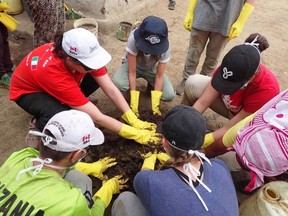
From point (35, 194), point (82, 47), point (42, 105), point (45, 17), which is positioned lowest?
point (42, 105)

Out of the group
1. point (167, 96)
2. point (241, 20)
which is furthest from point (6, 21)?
point (241, 20)

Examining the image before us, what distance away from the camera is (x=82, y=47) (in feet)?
7.44

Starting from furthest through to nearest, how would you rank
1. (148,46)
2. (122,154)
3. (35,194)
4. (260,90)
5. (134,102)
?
(134,102) < (148,46) < (122,154) < (260,90) < (35,194)

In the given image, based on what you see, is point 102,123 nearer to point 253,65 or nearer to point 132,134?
point 132,134

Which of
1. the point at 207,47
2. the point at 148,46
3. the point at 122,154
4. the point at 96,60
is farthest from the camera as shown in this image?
the point at 207,47

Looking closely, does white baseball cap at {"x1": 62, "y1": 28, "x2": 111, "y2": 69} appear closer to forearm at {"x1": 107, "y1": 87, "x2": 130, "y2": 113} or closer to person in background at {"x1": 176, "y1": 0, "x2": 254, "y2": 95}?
forearm at {"x1": 107, "y1": 87, "x2": 130, "y2": 113}

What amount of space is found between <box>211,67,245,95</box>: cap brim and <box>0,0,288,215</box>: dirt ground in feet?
2.72

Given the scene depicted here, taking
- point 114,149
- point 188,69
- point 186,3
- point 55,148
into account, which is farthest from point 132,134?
point 186,3

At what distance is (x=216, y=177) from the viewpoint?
1.74 meters

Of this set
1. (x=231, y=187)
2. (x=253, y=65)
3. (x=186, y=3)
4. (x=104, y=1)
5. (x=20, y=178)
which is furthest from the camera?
(x=186, y=3)

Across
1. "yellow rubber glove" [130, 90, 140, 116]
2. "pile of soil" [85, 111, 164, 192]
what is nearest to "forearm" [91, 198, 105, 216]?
"pile of soil" [85, 111, 164, 192]

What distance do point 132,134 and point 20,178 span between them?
4.02 ft

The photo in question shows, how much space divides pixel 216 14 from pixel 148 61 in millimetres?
881

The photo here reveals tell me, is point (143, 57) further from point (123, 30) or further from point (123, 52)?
point (123, 30)
